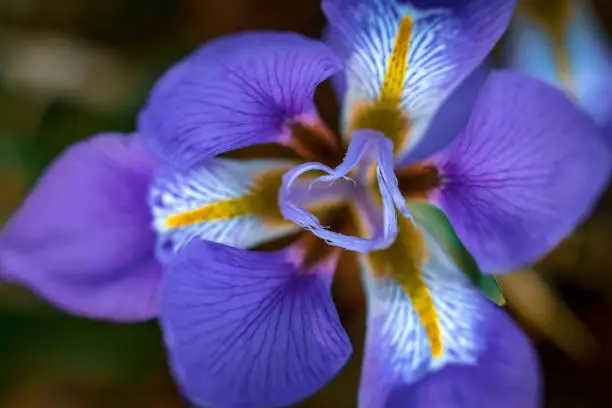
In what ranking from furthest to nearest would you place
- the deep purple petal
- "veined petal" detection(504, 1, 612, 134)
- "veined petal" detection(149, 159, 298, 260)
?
1. "veined petal" detection(504, 1, 612, 134)
2. "veined petal" detection(149, 159, 298, 260)
3. the deep purple petal

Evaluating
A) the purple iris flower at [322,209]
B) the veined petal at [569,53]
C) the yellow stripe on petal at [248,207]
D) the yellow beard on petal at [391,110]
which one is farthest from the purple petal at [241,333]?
the veined petal at [569,53]

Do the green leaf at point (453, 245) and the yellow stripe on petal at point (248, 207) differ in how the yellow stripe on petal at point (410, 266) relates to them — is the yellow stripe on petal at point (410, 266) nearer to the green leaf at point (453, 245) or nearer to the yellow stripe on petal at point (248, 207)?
the green leaf at point (453, 245)

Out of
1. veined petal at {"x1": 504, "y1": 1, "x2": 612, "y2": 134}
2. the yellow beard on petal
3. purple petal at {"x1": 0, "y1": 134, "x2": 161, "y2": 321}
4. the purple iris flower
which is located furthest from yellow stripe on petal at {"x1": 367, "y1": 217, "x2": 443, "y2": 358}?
veined petal at {"x1": 504, "y1": 1, "x2": 612, "y2": 134}

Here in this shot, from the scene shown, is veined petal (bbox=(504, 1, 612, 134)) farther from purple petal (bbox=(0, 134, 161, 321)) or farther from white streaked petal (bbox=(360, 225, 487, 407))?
purple petal (bbox=(0, 134, 161, 321))

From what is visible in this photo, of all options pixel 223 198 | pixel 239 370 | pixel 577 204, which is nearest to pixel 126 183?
pixel 223 198

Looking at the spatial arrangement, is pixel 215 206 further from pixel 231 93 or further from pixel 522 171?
pixel 522 171

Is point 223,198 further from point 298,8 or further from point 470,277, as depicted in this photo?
point 298,8
